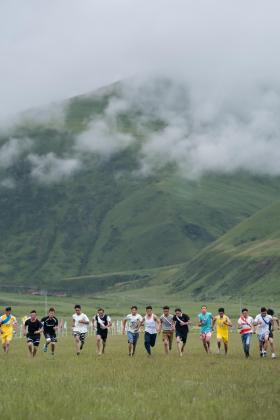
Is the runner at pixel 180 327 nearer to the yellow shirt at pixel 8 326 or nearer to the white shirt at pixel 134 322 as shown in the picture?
the white shirt at pixel 134 322

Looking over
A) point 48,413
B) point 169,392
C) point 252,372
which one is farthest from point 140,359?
point 48,413

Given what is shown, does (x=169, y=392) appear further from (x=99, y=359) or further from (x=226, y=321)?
(x=226, y=321)

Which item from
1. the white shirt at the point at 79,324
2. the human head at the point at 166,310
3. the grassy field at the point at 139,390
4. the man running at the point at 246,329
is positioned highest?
the human head at the point at 166,310

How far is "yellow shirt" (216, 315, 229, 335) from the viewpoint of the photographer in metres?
34.2

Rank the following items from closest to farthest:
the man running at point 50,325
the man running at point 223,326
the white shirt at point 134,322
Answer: the man running at point 50,325, the white shirt at point 134,322, the man running at point 223,326

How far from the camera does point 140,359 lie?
30.9m

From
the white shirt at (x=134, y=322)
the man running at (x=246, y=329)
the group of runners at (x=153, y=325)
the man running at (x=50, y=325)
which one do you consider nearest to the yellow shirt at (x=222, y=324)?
the group of runners at (x=153, y=325)

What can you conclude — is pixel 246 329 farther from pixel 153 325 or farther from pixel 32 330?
pixel 32 330

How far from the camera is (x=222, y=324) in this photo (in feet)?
113

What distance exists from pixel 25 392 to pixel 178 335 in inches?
652

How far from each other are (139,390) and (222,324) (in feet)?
53.1

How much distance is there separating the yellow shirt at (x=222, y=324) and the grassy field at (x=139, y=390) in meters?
5.29

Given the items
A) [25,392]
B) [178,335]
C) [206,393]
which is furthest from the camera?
[178,335]

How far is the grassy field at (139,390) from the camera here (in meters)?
14.9
